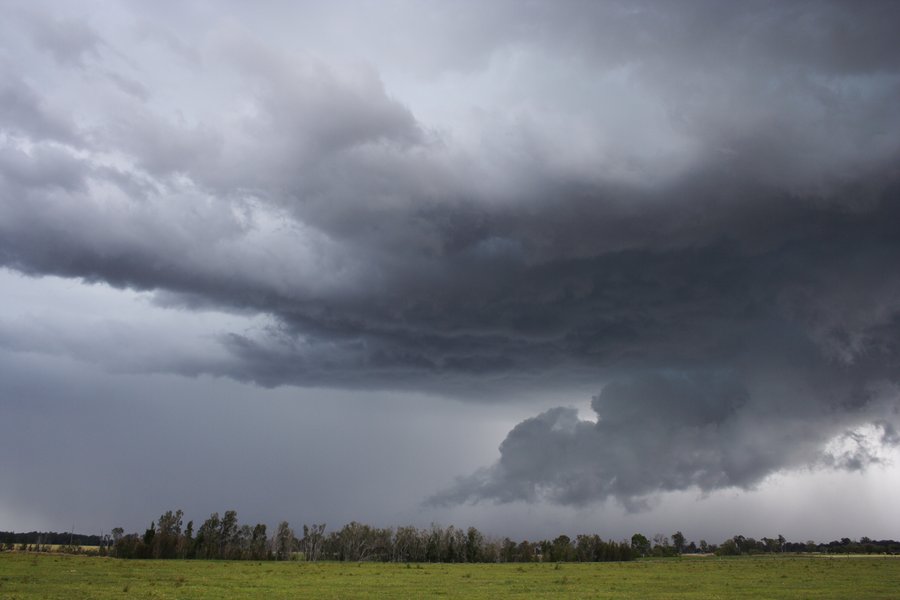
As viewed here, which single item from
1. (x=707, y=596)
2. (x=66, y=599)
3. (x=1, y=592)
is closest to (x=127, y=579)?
(x=1, y=592)

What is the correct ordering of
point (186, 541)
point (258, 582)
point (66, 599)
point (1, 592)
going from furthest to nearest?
1. point (186, 541)
2. point (258, 582)
3. point (1, 592)
4. point (66, 599)

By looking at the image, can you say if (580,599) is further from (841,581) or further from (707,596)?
(841,581)

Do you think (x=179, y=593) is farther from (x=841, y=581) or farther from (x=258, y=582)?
(x=841, y=581)

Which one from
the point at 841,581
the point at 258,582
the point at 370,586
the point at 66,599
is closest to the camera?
the point at 66,599

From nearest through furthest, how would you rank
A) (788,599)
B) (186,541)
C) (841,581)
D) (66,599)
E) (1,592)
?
(66,599) → (1,592) → (788,599) → (841,581) → (186,541)

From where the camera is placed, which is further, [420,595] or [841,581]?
[841,581]

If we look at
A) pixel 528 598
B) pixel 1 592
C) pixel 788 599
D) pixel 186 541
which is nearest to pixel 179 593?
pixel 1 592

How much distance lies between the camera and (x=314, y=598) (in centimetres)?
4762

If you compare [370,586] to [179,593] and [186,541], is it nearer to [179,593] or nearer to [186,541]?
[179,593]

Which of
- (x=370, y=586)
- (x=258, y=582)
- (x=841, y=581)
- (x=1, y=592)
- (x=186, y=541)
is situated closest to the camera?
(x=1, y=592)

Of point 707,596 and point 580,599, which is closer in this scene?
point 580,599

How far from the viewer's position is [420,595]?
52.6m

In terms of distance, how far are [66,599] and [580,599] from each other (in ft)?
121

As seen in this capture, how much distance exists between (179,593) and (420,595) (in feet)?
62.4
